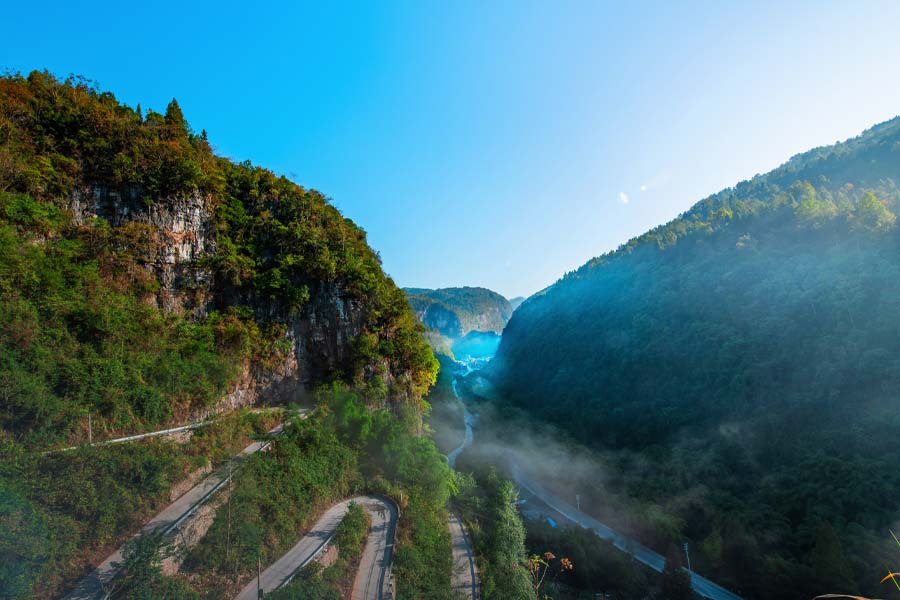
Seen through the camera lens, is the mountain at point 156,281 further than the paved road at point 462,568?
No

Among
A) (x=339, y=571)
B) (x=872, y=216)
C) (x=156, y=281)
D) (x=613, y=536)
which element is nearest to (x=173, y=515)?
(x=339, y=571)

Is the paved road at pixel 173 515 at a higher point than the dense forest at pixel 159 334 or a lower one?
lower

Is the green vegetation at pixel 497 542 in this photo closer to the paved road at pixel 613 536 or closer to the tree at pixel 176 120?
the paved road at pixel 613 536

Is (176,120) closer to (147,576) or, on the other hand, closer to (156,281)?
(156,281)

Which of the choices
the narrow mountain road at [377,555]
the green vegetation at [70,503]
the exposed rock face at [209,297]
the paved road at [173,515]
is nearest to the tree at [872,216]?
the exposed rock face at [209,297]

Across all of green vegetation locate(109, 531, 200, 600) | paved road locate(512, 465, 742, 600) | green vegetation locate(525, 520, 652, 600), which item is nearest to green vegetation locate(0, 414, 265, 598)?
green vegetation locate(109, 531, 200, 600)

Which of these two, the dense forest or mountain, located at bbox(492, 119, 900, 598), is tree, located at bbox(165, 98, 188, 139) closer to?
the dense forest
